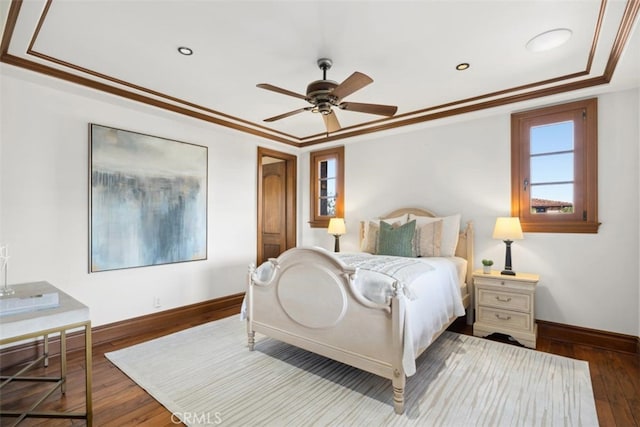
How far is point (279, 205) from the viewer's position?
5566 mm

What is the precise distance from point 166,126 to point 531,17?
12.2ft

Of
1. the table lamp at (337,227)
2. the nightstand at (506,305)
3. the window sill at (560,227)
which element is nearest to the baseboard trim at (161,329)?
the nightstand at (506,305)

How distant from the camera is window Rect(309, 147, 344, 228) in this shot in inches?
199

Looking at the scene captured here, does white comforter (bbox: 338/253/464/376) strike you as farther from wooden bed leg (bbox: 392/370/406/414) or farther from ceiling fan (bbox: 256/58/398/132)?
ceiling fan (bbox: 256/58/398/132)

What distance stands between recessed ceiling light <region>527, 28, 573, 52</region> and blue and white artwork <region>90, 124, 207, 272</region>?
3.68m

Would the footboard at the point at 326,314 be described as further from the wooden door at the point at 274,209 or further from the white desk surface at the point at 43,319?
the wooden door at the point at 274,209

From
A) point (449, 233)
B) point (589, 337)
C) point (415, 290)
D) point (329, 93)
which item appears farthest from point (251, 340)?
point (589, 337)

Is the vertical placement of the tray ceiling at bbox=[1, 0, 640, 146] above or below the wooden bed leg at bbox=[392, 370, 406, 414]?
above

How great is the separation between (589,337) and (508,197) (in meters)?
1.59

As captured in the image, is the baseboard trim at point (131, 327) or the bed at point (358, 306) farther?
the baseboard trim at point (131, 327)

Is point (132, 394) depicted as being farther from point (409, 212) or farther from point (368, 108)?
point (409, 212)

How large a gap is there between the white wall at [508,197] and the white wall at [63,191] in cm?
267

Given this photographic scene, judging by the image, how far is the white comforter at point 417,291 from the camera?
210 centimetres

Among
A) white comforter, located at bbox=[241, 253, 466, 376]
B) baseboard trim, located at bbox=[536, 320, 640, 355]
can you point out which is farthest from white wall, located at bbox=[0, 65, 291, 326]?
baseboard trim, located at bbox=[536, 320, 640, 355]
